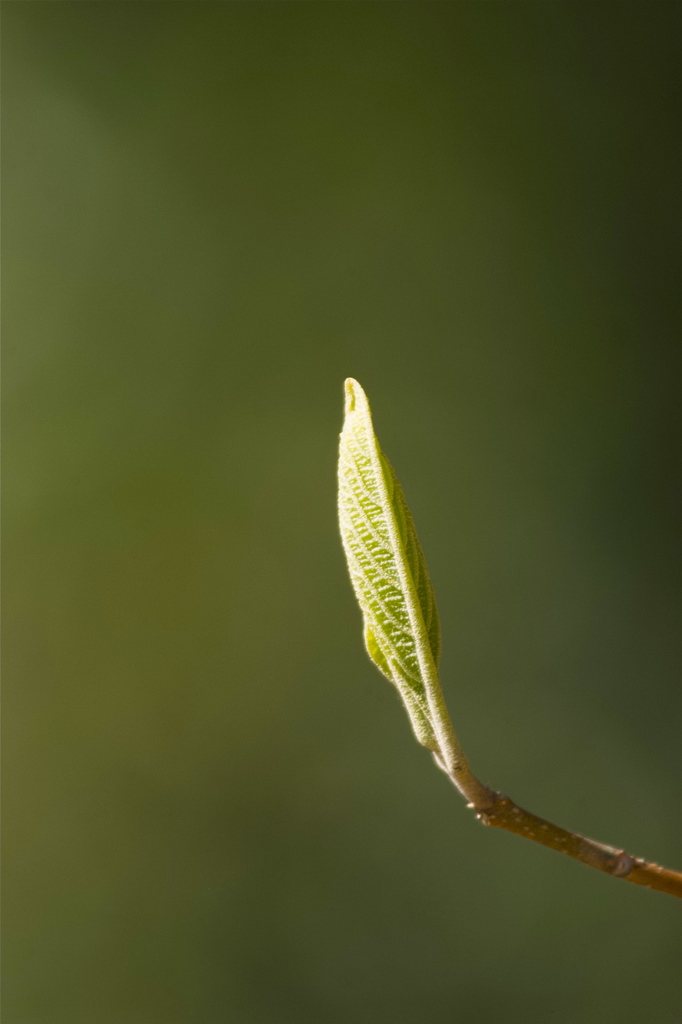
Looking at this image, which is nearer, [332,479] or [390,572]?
[390,572]

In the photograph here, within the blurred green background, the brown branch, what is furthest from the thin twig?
the blurred green background

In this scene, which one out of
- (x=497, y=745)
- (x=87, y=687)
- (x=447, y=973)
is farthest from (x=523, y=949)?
(x=87, y=687)

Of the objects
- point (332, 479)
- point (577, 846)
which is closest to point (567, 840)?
point (577, 846)

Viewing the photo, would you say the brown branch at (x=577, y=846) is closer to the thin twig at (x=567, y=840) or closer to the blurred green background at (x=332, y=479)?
the thin twig at (x=567, y=840)

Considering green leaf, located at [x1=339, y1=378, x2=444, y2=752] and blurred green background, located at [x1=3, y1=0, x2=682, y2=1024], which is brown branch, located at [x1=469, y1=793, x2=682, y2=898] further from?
blurred green background, located at [x1=3, y1=0, x2=682, y2=1024]

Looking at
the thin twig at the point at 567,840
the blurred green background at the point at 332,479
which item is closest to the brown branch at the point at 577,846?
the thin twig at the point at 567,840

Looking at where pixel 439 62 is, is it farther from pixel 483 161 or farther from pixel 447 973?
pixel 447 973

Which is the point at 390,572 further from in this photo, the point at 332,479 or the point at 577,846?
the point at 332,479

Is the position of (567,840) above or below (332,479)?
below

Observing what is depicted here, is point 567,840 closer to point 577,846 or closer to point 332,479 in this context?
point 577,846
